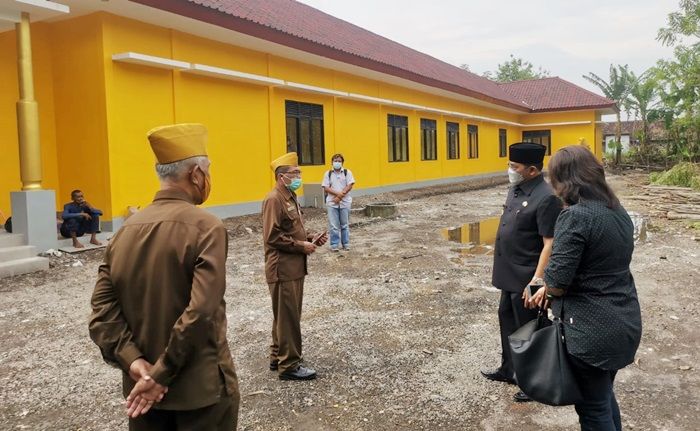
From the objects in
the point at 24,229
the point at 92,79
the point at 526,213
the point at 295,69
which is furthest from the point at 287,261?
the point at 295,69

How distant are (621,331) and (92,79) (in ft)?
32.0

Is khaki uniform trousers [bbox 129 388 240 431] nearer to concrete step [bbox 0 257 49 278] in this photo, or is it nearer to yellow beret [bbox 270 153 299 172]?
yellow beret [bbox 270 153 299 172]

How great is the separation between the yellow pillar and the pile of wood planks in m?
12.3

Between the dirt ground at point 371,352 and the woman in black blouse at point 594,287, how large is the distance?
0.97 metres

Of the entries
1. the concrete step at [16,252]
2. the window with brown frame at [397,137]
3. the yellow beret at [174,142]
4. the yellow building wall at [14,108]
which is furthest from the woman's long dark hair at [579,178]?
the window with brown frame at [397,137]

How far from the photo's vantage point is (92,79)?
9820 millimetres

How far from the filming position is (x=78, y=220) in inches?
350

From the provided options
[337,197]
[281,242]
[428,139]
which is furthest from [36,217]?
[428,139]

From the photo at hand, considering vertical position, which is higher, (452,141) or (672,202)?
(452,141)

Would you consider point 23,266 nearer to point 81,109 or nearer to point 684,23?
point 81,109

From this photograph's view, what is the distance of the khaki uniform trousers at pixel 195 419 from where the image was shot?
203 centimetres

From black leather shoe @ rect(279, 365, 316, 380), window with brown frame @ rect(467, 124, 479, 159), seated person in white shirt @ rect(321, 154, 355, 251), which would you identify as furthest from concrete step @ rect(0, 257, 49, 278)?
window with brown frame @ rect(467, 124, 479, 159)

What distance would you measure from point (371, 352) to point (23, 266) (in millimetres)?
5546

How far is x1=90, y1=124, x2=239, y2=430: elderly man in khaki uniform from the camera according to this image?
1.94 metres
